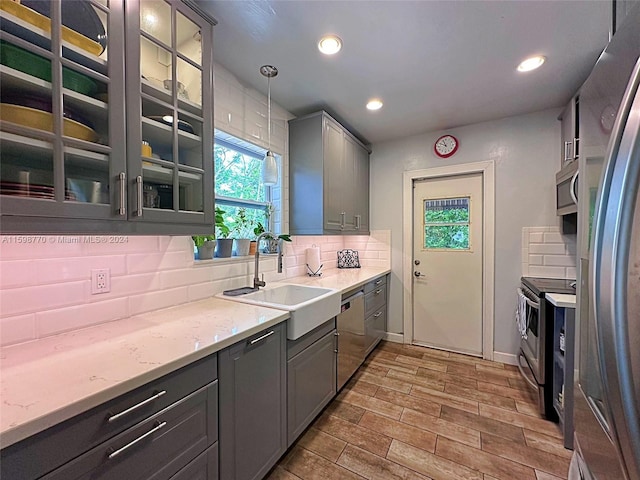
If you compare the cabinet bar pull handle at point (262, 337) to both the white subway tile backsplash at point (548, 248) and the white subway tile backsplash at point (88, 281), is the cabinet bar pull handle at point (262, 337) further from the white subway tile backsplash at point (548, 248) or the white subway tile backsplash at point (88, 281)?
the white subway tile backsplash at point (548, 248)

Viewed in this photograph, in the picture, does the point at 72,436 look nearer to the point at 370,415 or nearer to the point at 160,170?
the point at 160,170

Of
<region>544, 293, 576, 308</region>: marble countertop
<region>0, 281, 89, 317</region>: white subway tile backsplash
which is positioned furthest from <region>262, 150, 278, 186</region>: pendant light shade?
<region>544, 293, 576, 308</region>: marble countertop

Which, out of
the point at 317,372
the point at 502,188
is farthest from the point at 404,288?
the point at 317,372

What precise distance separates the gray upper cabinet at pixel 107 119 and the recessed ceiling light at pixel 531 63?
6.70 ft

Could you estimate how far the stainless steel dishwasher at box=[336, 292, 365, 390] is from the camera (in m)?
2.12

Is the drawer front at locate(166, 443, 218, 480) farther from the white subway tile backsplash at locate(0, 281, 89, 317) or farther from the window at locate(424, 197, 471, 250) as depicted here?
the window at locate(424, 197, 471, 250)

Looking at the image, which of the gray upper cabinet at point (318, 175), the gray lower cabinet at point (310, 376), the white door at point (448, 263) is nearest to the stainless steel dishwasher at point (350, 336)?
the gray lower cabinet at point (310, 376)

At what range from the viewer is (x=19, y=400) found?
677 millimetres

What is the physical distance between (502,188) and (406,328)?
6.28 feet

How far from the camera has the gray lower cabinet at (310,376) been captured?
5.10 feet

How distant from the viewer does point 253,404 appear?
1266 millimetres

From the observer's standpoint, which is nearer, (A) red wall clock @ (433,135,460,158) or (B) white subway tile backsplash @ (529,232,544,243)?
(B) white subway tile backsplash @ (529,232,544,243)

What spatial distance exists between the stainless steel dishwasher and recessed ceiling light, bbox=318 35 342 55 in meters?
1.76

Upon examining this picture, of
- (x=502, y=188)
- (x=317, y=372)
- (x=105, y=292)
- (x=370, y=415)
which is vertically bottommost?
(x=370, y=415)
